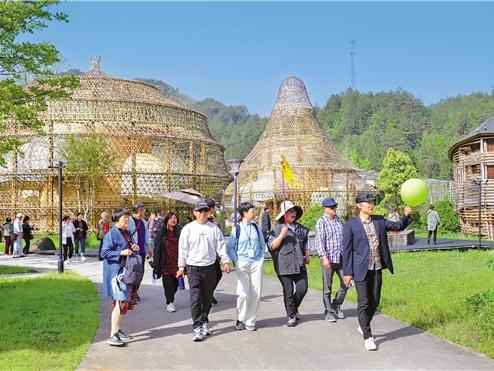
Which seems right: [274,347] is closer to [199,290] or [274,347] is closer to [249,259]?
[199,290]

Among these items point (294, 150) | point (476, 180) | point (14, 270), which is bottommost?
point (14, 270)

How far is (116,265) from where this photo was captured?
24.3ft

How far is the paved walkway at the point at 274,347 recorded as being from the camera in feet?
20.7

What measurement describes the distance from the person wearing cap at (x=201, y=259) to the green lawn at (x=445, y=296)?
289cm

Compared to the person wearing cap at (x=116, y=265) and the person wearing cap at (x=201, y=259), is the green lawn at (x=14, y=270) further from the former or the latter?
the person wearing cap at (x=201, y=259)

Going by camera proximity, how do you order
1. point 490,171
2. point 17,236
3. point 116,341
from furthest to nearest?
point 490,171, point 17,236, point 116,341

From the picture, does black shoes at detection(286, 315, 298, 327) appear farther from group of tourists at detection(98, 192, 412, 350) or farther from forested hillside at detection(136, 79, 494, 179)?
forested hillside at detection(136, 79, 494, 179)

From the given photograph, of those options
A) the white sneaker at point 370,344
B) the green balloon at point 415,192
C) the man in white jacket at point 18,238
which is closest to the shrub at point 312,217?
the man in white jacket at point 18,238

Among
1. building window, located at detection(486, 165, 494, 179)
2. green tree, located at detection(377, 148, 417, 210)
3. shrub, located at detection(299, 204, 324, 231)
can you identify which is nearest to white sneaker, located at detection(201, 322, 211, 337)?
shrub, located at detection(299, 204, 324, 231)

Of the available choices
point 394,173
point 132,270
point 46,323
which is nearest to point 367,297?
point 132,270

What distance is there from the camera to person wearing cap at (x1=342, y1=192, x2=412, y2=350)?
6.95 metres

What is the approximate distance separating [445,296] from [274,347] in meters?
4.69

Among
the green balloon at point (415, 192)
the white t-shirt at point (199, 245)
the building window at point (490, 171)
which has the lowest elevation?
the white t-shirt at point (199, 245)

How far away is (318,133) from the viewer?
45.0 meters
